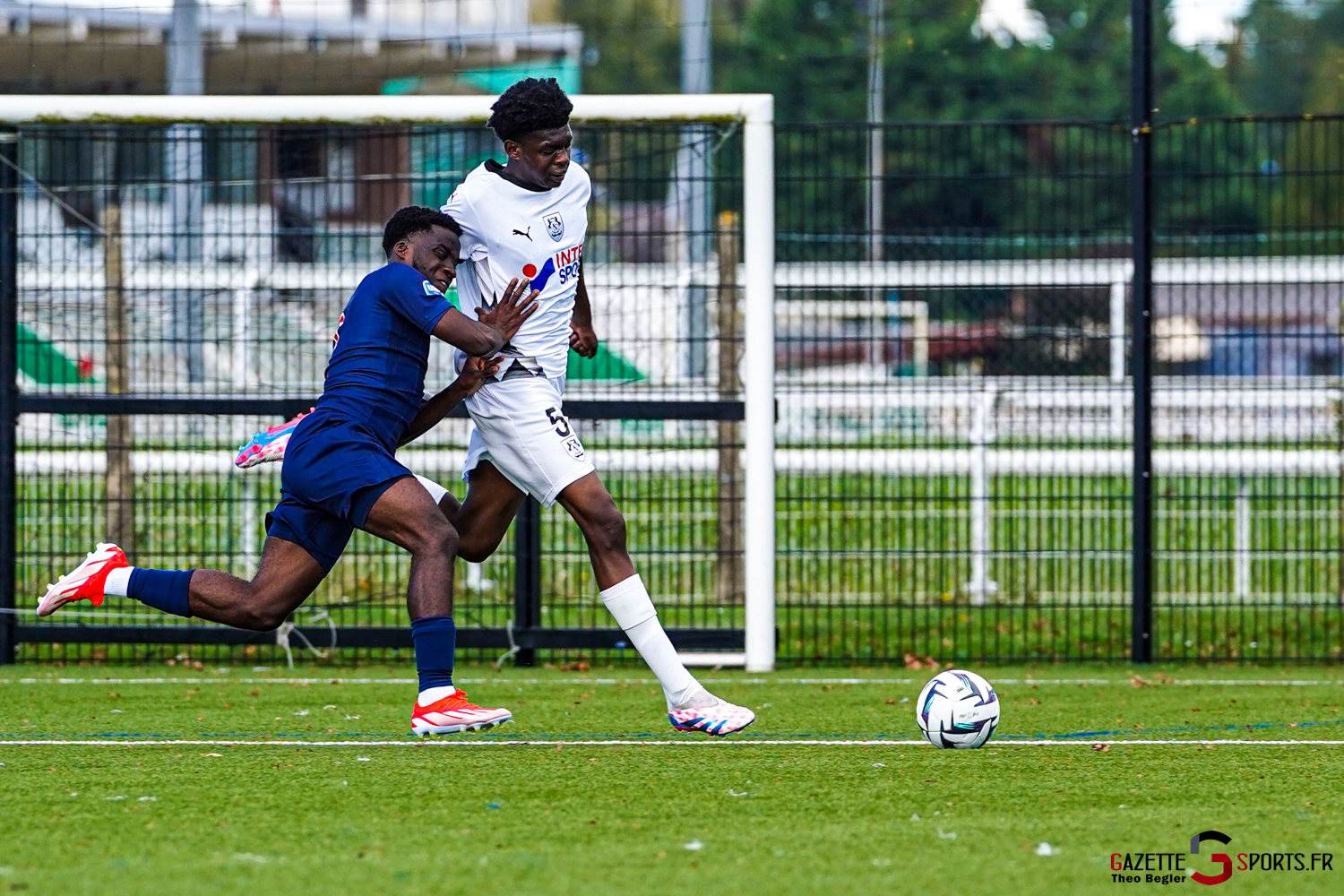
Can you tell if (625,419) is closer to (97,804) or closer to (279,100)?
(279,100)

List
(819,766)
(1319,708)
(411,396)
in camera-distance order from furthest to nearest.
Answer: (1319,708)
(411,396)
(819,766)

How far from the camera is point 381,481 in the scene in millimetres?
5465

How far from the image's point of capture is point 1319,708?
6574 mm

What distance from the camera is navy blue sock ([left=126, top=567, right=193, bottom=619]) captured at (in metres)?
5.73

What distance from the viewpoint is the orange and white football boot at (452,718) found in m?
5.43

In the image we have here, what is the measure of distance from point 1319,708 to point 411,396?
12.2ft

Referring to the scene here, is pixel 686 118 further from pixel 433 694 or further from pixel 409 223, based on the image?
pixel 433 694

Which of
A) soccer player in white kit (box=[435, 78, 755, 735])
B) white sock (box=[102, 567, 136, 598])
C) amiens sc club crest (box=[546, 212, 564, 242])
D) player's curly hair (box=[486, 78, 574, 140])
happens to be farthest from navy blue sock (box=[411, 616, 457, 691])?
player's curly hair (box=[486, 78, 574, 140])

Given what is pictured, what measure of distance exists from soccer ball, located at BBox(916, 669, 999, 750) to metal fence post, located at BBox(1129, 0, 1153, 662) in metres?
2.94

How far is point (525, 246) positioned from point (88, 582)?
6.25ft

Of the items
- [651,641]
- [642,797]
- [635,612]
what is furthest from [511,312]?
[642,797]

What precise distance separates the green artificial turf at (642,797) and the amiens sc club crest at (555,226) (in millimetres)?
1743

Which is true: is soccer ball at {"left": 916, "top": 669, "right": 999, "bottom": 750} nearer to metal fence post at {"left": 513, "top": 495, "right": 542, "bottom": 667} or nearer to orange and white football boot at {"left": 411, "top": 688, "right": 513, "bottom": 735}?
orange and white football boot at {"left": 411, "top": 688, "right": 513, "bottom": 735}

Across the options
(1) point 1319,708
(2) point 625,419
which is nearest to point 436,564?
(2) point 625,419
